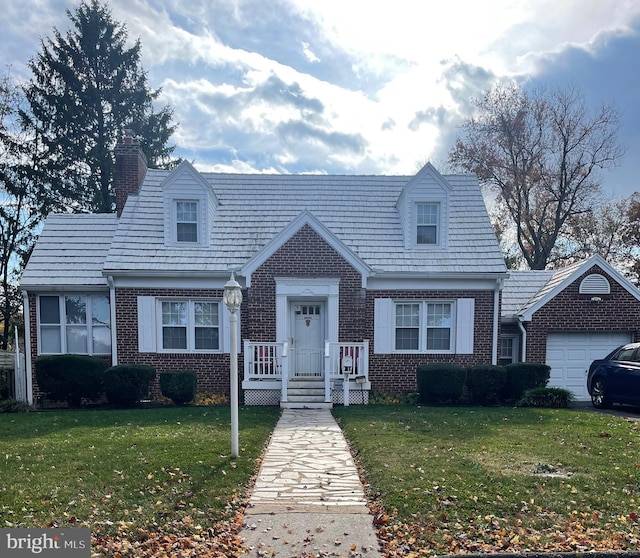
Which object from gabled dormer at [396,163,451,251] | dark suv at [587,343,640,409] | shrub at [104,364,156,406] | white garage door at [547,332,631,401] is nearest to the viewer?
dark suv at [587,343,640,409]

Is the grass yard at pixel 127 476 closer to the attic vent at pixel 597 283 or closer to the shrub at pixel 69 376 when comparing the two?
the shrub at pixel 69 376

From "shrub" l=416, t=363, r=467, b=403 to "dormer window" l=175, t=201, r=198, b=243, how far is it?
7834mm

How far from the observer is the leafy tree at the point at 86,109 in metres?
24.1

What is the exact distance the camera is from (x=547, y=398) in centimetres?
1142

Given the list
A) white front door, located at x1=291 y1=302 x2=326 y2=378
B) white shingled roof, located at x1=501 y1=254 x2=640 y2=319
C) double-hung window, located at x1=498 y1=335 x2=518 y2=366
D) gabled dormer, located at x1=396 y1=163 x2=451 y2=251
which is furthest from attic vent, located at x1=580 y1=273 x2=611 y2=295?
white front door, located at x1=291 y1=302 x2=326 y2=378

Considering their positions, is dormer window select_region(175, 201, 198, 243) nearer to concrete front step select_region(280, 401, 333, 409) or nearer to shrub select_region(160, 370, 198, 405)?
shrub select_region(160, 370, 198, 405)

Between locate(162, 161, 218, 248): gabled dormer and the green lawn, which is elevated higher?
locate(162, 161, 218, 248): gabled dormer

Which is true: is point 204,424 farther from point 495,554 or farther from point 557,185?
point 557,185

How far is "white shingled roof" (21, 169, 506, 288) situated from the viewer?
1249cm

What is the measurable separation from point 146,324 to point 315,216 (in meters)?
5.91

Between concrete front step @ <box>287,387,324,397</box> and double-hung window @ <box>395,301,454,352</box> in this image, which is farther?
double-hung window @ <box>395,301,454,352</box>

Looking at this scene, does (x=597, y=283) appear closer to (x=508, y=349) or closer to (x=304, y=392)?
(x=508, y=349)

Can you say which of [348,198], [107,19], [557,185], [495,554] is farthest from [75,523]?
[107,19]

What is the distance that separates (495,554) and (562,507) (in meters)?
1.52
